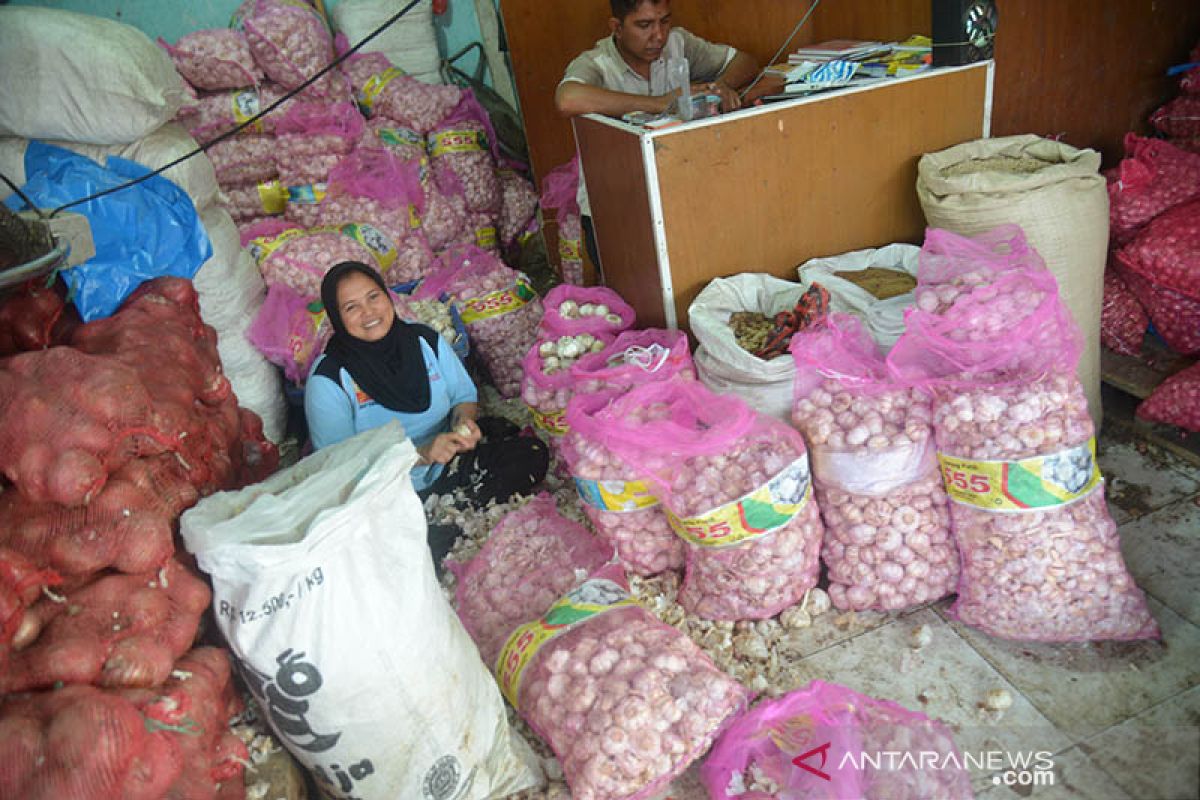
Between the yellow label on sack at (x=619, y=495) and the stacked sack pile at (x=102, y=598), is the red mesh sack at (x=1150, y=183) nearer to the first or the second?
the yellow label on sack at (x=619, y=495)

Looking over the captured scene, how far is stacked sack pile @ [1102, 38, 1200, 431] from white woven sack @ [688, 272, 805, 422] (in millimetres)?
1093

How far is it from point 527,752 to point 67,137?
91.7 inches

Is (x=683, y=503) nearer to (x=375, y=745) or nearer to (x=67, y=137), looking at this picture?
(x=375, y=745)

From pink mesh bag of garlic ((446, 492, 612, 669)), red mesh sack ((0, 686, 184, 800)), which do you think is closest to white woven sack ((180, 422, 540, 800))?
red mesh sack ((0, 686, 184, 800))

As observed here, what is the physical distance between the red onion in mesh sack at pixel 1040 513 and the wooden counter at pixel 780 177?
34.2 inches

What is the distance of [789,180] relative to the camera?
2379 mm

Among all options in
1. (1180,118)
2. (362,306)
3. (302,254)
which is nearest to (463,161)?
(302,254)

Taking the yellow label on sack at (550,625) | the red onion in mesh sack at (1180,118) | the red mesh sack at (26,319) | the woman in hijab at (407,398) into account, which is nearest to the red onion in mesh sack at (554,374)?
the woman in hijab at (407,398)

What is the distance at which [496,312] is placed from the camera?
326 centimetres

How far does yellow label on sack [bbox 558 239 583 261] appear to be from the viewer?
11.6 feet

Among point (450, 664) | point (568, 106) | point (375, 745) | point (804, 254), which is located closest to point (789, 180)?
point (804, 254)

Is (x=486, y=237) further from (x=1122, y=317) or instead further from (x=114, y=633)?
(x=114, y=633)

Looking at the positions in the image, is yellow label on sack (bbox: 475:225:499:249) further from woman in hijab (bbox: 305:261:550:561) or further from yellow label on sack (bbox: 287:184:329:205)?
woman in hijab (bbox: 305:261:550:561)

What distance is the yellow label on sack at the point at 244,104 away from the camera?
346 centimetres
